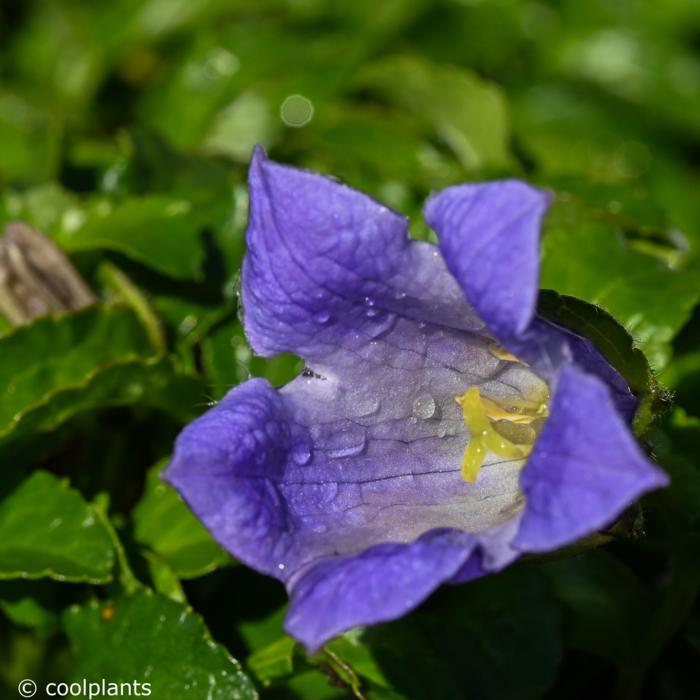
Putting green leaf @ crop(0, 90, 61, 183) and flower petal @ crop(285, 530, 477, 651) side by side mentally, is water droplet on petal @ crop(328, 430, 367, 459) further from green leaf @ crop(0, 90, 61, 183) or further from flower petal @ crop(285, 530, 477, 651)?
green leaf @ crop(0, 90, 61, 183)

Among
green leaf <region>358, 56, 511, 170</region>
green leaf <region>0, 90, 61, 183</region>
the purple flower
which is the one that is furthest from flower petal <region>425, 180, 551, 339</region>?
green leaf <region>0, 90, 61, 183</region>

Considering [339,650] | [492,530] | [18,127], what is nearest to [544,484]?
[492,530]

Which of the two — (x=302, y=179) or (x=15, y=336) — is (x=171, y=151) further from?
(x=302, y=179)

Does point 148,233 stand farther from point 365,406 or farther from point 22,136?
point 22,136

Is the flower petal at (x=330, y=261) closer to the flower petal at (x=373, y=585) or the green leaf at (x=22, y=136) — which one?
the flower petal at (x=373, y=585)

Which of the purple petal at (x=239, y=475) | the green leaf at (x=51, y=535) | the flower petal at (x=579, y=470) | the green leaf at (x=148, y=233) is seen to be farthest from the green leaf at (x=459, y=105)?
the flower petal at (x=579, y=470)

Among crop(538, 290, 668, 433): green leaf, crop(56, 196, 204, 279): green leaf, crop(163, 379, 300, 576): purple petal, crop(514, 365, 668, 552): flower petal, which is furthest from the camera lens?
crop(56, 196, 204, 279): green leaf
